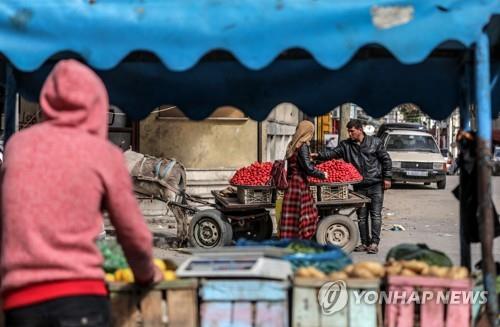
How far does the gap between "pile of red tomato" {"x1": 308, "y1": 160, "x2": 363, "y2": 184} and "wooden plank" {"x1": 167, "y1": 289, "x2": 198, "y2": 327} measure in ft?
20.2

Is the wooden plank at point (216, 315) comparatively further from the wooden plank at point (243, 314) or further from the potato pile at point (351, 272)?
the potato pile at point (351, 272)

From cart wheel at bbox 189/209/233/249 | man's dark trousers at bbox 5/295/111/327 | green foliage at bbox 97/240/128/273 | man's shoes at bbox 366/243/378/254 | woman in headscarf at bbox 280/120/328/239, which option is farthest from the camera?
man's shoes at bbox 366/243/378/254

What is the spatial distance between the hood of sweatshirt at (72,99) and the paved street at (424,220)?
23.8 ft

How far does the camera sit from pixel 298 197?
962 cm

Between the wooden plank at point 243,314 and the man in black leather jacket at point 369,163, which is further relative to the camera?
the man in black leather jacket at point 369,163

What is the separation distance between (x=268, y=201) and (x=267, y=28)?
5.95 meters

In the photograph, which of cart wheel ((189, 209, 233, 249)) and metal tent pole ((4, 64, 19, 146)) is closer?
metal tent pole ((4, 64, 19, 146))

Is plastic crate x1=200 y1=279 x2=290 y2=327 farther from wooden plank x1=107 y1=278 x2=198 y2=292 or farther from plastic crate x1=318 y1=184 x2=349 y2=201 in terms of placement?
plastic crate x1=318 y1=184 x2=349 y2=201

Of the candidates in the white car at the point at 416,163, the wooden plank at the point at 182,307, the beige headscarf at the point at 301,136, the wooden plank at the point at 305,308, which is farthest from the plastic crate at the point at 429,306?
the white car at the point at 416,163

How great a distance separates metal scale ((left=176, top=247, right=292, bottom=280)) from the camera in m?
4.17

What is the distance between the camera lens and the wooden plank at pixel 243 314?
416 cm

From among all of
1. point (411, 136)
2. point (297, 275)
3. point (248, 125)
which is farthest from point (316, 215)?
point (411, 136)

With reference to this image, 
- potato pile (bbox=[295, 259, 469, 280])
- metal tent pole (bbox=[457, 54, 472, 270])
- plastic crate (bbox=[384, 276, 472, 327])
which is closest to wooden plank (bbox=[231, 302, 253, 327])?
potato pile (bbox=[295, 259, 469, 280])

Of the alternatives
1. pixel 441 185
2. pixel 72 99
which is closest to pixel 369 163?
pixel 72 99
